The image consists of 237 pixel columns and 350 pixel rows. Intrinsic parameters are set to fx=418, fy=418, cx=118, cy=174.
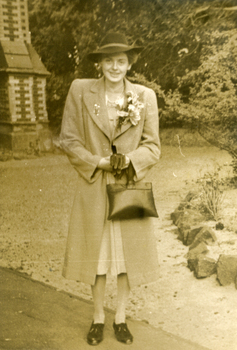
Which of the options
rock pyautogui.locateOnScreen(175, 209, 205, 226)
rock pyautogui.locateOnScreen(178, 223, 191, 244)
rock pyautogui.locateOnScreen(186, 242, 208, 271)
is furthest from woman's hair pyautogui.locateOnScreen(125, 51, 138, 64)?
rock pyautogui.locateOnScreen(186, 242, 208, 271)

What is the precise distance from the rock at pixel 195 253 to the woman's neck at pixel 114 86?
5.49ft

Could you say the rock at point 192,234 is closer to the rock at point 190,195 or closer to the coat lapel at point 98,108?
the rock at point 190,195

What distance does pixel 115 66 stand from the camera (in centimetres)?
292

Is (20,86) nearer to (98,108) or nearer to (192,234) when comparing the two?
(98,108)

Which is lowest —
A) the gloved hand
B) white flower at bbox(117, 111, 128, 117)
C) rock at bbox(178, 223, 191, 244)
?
rock at bbox(178, 223, 191, 244)

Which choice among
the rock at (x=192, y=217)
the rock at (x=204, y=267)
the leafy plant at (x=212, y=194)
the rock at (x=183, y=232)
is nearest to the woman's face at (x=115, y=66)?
the leafy plant at (x=212, y=194)

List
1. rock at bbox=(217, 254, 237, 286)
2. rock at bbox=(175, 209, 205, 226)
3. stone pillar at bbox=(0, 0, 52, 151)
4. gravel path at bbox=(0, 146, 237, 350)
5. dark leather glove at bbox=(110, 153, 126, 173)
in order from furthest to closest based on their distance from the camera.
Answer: rock at bbox=(175, 209, 205, 226) → rock at bbox=(217, 254, 237, 286) → gravel path at bbox=(0, 146, 237, 350) → stone pillar at bbox=(0, 0, 52, 151) → dark leather glove at bbox=(110, 153, 126, 173)

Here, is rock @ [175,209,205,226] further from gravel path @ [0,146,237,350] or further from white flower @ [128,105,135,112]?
white flower @ [128,105,135,112]

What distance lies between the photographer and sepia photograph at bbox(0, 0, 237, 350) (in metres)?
3.01

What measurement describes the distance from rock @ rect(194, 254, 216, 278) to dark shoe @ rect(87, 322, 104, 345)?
989mm

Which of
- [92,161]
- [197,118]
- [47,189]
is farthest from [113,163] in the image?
[197,118]

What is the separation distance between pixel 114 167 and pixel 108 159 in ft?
0.32

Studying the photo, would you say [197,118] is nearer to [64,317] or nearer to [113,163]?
[113,163]

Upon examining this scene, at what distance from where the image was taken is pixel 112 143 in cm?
300
